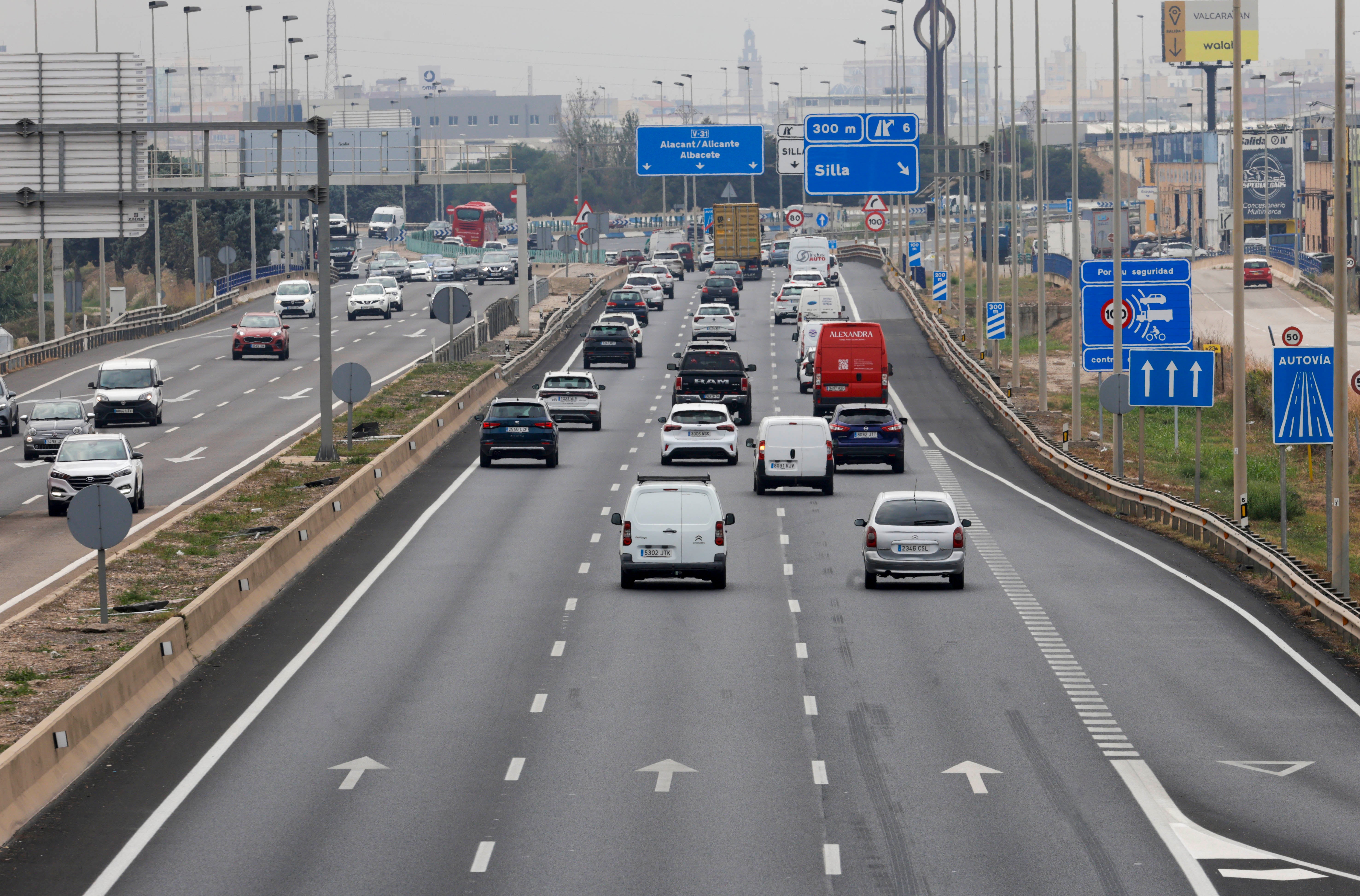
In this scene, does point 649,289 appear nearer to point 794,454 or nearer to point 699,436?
point 699,436

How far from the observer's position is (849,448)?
45.3 m

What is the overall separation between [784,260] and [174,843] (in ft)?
371

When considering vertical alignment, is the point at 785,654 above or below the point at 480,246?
below

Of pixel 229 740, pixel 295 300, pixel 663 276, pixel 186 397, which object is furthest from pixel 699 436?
pixel 663 276

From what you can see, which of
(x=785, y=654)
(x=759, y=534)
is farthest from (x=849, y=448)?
(x=785, y=654)

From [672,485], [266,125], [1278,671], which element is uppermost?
[266,125]

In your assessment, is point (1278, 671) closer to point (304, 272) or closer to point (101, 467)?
point (101, 467)

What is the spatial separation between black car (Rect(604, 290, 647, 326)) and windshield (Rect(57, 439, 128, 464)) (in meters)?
48.1

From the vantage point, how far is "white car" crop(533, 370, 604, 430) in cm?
5378

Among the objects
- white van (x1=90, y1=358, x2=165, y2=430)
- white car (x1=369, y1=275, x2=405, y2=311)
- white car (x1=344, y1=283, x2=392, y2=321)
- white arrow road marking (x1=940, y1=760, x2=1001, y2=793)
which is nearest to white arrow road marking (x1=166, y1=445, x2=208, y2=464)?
white van (x1=90, y1=358, x2=165, y2=430)

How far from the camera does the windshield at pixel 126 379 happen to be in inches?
2179

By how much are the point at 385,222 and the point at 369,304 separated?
9149 centimetres

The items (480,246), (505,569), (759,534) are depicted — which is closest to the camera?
(505,569)

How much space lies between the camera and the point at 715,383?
5391 cm
